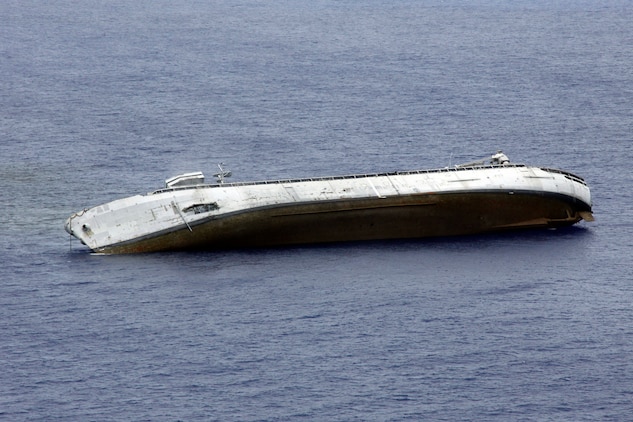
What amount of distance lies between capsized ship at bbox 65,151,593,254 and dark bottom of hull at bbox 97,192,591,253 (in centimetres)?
11

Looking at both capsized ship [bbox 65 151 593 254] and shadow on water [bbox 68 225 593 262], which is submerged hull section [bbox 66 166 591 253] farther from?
shadow on water [bbox 68 225 593 262]

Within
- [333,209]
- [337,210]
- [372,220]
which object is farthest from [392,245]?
[333,209]

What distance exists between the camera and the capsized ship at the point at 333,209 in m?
158

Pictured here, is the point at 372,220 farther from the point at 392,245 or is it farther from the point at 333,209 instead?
the point at 333,209

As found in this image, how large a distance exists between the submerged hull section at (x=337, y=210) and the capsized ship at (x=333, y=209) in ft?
0.37

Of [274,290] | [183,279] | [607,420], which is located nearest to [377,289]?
[274,290]

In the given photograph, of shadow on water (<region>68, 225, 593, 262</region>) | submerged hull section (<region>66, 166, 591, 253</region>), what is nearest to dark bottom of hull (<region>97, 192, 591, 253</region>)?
submerged hull section (<region>66, 166, 591, 253</region>)

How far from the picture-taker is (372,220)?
162 meters

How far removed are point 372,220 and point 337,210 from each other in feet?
14.3

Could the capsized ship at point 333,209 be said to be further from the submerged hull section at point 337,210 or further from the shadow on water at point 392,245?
the shadow on water at point 392,245

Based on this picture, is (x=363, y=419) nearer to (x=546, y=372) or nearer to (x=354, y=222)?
(x=546, y=372)

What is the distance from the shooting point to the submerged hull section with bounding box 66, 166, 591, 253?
15825 centimetres

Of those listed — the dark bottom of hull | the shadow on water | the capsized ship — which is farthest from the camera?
the dark bottom of hull

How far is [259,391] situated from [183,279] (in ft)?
91.3
